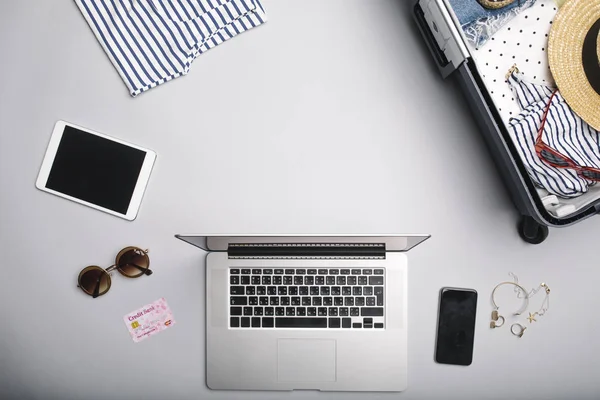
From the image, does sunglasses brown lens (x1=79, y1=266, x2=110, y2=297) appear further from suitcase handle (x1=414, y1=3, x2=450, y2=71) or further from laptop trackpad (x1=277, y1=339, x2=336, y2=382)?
suitcase handle (x1=414, y1=3, x2=450, y2=71)

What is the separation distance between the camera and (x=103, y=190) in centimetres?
97

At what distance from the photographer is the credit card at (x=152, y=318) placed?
988mm

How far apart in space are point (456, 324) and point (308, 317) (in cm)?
29

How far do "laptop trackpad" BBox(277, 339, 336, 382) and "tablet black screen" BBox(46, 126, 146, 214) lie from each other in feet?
1.37

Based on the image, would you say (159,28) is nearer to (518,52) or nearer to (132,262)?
(132,262)

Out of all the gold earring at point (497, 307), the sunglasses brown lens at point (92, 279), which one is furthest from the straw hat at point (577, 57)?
the sunglasses brown lens at point (92, 279)

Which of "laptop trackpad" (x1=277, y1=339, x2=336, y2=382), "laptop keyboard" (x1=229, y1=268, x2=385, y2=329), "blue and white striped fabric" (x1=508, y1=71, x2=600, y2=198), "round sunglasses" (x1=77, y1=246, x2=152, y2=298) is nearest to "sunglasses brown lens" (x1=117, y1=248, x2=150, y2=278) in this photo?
"round sunglasses" (x1=77, y1=246, x2=152, y2=298)

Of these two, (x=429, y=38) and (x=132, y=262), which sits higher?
(x=429, y=38)

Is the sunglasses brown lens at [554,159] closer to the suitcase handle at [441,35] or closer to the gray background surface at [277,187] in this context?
the gray background surface at [277,187]

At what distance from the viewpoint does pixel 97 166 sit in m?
0.97

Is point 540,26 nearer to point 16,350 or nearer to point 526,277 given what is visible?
point 526,277

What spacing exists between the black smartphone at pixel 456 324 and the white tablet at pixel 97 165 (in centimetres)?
63

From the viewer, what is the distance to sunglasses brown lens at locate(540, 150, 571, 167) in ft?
2.85

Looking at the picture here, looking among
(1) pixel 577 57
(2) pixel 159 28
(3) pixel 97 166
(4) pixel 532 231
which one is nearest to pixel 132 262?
(3) pixel 97 166
